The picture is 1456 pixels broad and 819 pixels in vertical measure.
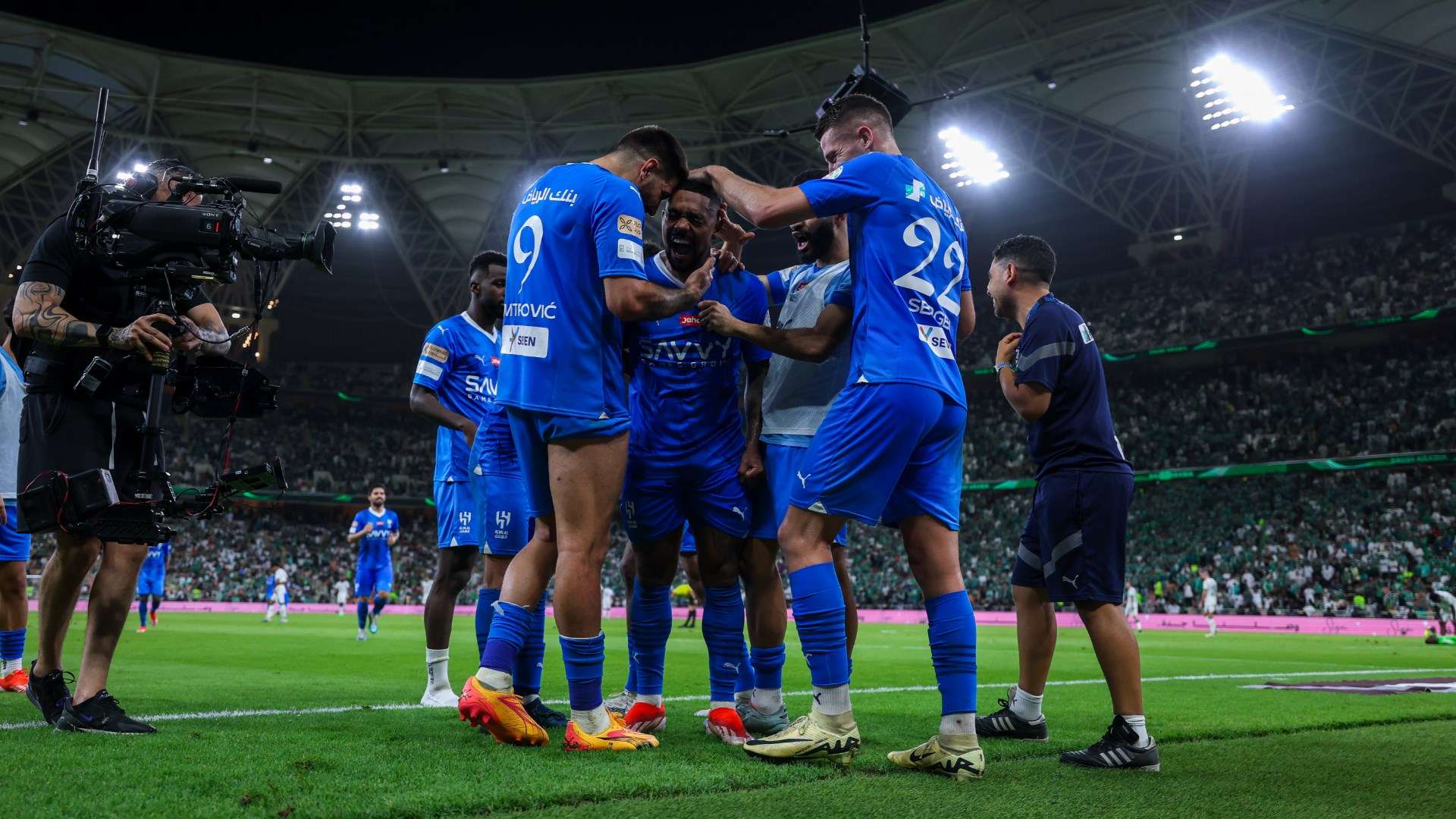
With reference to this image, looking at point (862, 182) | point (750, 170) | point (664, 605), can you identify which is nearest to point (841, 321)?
point (862, 182)

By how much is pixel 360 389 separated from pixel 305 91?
66.9ft

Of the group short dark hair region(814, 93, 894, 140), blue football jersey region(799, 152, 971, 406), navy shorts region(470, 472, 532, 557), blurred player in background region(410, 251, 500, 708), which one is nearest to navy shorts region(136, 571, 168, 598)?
blurred player in background region(410, 251, 500, 708)

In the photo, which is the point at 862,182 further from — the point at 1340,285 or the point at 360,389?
the point at 360,389

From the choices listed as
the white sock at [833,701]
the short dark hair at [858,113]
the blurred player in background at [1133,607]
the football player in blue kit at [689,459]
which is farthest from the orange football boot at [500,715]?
the blurred player in background at [1133,607]

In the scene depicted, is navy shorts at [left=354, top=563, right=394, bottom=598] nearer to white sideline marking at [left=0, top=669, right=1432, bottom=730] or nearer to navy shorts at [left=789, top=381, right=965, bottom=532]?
white sideline marking at [left=0, top=669, right=1432, bottom=730]

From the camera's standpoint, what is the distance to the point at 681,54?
29.9 meters

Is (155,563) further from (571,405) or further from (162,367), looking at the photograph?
(571,405)

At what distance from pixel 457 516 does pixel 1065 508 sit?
144 inches

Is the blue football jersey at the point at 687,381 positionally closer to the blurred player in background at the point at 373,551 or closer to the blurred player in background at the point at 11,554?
the blurred player in background at the point at 11,554

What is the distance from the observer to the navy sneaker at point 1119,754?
3678mm

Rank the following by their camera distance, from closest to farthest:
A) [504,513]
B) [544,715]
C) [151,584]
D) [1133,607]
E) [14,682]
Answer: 1. [544,715]
2. [504,513]
3. [14,682]
4. [151,584]
5. [1133,607]

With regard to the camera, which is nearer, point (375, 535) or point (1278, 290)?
point (375, 535)

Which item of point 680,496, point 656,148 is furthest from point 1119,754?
point 656,148

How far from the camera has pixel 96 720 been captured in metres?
4.08
